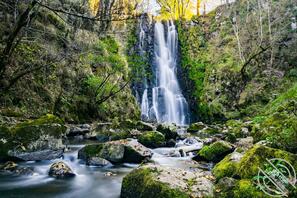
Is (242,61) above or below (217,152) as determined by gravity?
above

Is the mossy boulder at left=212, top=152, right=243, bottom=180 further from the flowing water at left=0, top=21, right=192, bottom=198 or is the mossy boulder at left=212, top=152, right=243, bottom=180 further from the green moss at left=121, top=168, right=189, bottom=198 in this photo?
the flowing water at left=0, top=21, right=192, bottom=198

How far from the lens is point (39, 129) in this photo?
27.2 feet

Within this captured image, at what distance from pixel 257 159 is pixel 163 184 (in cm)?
155

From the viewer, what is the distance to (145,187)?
16.0 ft

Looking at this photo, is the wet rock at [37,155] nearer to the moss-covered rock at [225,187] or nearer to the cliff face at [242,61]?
the moss-covered rock at [225,187]

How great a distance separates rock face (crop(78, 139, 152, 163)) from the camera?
27.9 ft

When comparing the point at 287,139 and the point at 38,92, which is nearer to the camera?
the point at 287,139

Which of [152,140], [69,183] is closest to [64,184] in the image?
[69,183]

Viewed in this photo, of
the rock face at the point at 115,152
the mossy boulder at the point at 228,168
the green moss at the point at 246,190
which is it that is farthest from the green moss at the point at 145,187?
the rock face at the point at 115,152

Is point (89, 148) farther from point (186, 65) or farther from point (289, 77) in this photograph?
point (186, 65)

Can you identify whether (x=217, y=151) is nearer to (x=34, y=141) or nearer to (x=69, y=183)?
(x=69, y=183)

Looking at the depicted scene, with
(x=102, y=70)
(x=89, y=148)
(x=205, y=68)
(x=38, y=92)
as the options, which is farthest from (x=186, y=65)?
(x=89, y=148)

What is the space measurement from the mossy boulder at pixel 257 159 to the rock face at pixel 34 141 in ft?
17.0

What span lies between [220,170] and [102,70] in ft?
57.8
